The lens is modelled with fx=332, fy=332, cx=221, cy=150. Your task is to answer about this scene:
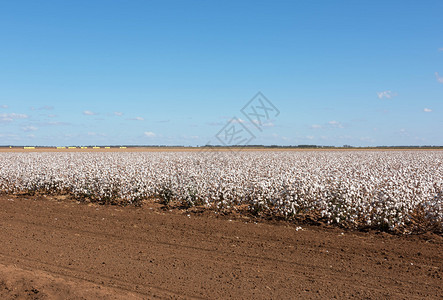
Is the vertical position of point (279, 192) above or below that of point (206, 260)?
above

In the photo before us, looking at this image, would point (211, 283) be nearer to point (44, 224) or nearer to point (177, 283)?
point (177, 283)

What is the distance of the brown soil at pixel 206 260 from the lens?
20.9ft

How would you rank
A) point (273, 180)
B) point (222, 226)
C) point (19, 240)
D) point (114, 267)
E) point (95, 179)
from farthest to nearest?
point (95, 179) < point (273, 180) < point (222, 226) < point (19, 240) < point (114, 267)

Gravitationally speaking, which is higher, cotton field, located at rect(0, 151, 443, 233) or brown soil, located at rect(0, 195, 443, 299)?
cotton field, located at rect(0, 151, 443, 233)

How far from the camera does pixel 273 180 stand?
49.6ft

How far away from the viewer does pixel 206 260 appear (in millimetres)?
8094

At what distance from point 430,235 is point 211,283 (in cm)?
792

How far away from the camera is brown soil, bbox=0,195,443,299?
636cm

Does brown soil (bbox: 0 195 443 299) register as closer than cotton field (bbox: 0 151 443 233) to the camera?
Yes

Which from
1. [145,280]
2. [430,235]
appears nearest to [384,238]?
[430,235]

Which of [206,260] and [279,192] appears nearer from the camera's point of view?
[206,260]

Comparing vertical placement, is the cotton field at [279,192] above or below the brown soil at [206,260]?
above

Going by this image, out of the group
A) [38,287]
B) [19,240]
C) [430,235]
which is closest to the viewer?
[38,287]

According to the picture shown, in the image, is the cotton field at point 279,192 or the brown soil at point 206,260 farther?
the cotton field at point 279,192
